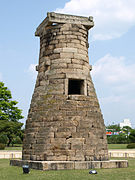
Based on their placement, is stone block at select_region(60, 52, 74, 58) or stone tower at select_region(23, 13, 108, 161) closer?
stone tower at select_region(23, 13, 108, 161)

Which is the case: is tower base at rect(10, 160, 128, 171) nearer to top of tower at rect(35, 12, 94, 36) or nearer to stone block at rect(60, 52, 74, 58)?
stone block at rect(60, 52, 74, 58)

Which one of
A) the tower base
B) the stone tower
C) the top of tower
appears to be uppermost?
the top of tower

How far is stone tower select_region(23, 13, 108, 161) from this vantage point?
11.0m

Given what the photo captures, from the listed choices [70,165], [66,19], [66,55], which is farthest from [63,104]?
[66,19]

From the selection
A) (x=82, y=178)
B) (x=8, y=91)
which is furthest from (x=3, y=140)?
(x=82, y=178)

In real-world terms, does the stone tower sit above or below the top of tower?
below

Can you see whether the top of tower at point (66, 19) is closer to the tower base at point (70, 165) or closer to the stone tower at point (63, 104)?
the stone tower at point (63, 104)

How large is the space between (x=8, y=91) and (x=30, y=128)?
26316 mm

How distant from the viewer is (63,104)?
1162 cm

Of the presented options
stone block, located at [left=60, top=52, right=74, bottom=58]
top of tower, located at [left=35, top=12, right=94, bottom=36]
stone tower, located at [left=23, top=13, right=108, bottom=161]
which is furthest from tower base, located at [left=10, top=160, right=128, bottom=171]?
top of tower, located at [left=35, top=12, right=94, bottom=36]

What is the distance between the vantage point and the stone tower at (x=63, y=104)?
1101cm

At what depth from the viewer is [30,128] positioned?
12.0m

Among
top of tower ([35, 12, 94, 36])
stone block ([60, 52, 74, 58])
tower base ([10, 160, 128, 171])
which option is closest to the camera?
tower base ([10, 160, 128, 171])

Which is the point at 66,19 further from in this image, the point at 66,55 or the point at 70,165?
the point at 70,165
